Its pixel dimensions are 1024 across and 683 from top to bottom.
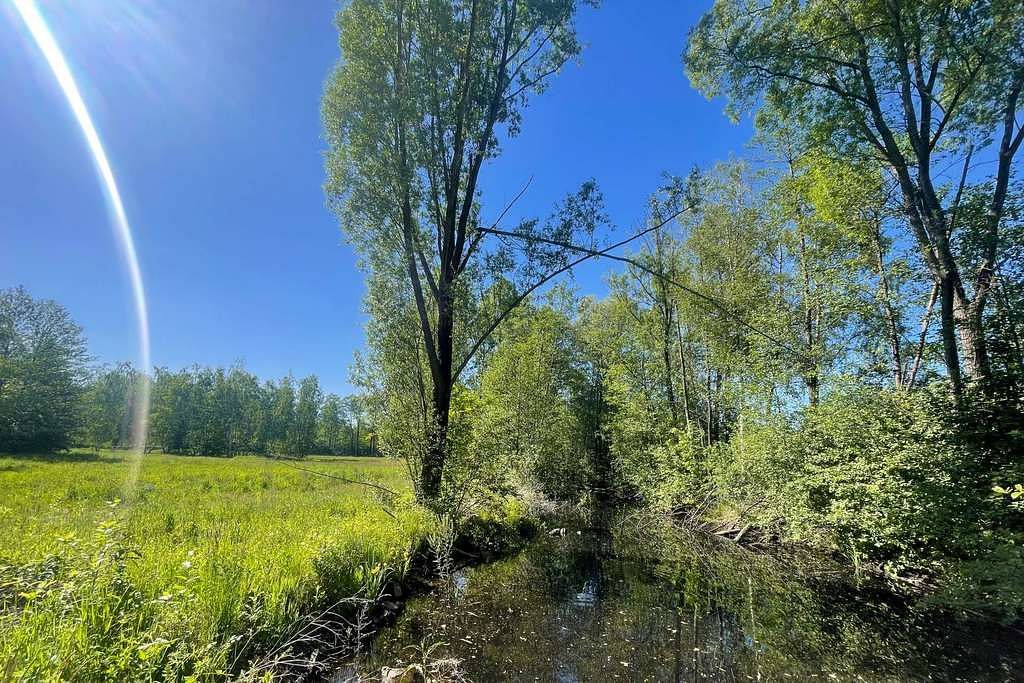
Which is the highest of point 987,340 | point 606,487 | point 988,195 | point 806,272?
point 806,272

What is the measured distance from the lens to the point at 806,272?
14578 mm

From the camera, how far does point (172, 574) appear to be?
4.96 m

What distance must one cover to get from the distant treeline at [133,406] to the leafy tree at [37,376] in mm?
64

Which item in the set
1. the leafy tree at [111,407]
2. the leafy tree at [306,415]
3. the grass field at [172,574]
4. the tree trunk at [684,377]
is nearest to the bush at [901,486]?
the tree trunk at [684,377]

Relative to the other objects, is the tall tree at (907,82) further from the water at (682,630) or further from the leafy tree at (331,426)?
the leafy tree at (331,426)

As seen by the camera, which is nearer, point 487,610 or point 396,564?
point 487,610

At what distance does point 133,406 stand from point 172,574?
6956 centimetres

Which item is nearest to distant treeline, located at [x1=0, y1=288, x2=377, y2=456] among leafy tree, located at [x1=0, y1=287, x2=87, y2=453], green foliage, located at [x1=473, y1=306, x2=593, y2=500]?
leafy tree, located at [x1=0, y1=287, x2=87, y2=453]

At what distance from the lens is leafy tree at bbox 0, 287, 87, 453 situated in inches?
1254

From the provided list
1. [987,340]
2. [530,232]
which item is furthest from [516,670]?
[987,340]

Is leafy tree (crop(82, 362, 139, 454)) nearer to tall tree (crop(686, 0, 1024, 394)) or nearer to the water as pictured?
the water

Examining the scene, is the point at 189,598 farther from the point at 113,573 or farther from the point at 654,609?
the point at 654,609

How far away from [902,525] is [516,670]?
7.82 m

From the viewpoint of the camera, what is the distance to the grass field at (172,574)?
3166 mm
